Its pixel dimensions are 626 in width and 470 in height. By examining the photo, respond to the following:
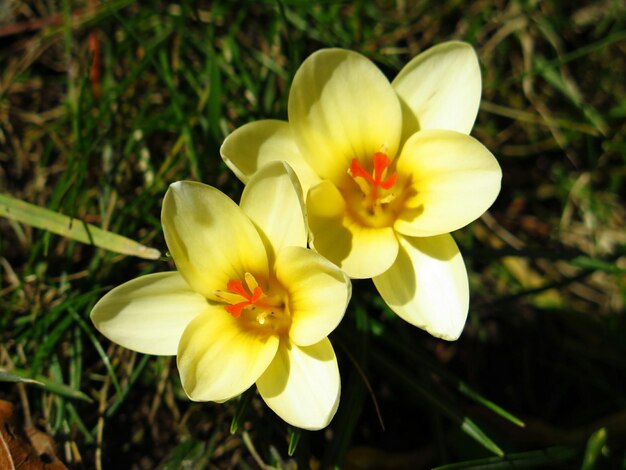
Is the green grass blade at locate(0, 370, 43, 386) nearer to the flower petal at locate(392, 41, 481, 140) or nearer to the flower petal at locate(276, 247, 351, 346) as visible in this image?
the flower petal at locate(276, 247, 351, 346)

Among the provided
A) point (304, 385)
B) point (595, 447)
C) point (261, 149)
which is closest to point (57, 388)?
point (304, 385)

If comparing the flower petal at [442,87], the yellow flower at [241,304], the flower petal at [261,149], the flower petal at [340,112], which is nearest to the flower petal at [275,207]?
the yellow flower at [241,304]

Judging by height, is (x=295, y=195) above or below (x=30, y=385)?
above

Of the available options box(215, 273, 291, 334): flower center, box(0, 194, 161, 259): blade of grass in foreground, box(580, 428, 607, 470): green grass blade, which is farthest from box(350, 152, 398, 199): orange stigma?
box(580, 428, 607, 470): green grass blade

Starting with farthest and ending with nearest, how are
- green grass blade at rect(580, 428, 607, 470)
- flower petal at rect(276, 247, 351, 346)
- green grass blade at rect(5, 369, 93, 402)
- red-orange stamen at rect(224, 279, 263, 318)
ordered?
green grass blade at rect(5, 369, 93, 402) → green grass blade at rect(580, 428, 607, 470) → red-orange stamen at rect(224, 279, 263, 318) → flower petal at rect(276, 247, 351, 346)

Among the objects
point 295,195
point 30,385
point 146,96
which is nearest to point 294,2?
point 146,96

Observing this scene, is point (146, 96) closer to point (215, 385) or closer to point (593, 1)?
point (215, 385)
